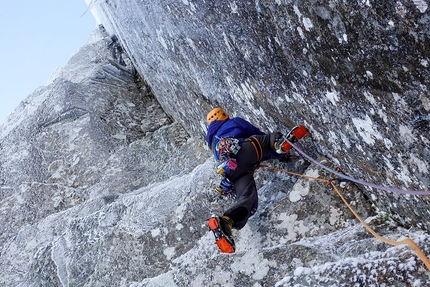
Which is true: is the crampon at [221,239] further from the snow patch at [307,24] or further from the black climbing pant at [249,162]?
the snow patch at [307,24]

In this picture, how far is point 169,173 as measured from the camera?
390 inches

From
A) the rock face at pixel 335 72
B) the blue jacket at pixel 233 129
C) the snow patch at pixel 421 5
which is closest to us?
the snow patch at pixel 421 5

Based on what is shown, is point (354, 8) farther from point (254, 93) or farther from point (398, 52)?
point (254, 93)

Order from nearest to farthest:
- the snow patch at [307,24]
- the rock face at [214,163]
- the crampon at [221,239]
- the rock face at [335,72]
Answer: the rock face at [335,72], the rock face at [214,163], the snow patch at [307,24], the crampon at [221,239]

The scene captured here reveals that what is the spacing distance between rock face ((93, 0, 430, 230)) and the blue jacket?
0.32m

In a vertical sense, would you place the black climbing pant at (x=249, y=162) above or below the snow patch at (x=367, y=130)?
below

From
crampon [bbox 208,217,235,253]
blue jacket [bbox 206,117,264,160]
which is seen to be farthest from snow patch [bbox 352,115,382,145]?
blue jacket [bbox 206,117,264,160]

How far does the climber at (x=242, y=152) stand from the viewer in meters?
5.61

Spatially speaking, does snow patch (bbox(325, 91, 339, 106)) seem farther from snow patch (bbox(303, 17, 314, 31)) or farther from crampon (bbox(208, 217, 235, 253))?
crampon (bbox(208, 217, 235, 253))

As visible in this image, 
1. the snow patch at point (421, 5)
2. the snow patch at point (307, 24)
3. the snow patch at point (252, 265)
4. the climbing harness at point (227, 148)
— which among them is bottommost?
the snow patch at point (252, 265)

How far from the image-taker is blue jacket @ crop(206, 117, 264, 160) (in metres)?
6.31

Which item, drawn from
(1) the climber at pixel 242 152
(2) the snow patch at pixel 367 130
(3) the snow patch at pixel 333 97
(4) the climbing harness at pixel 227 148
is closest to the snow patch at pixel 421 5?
(2) the snow patch at pixel 367 130

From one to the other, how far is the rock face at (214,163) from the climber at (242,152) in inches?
11.9

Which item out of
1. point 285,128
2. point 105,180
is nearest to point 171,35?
point 285,128
